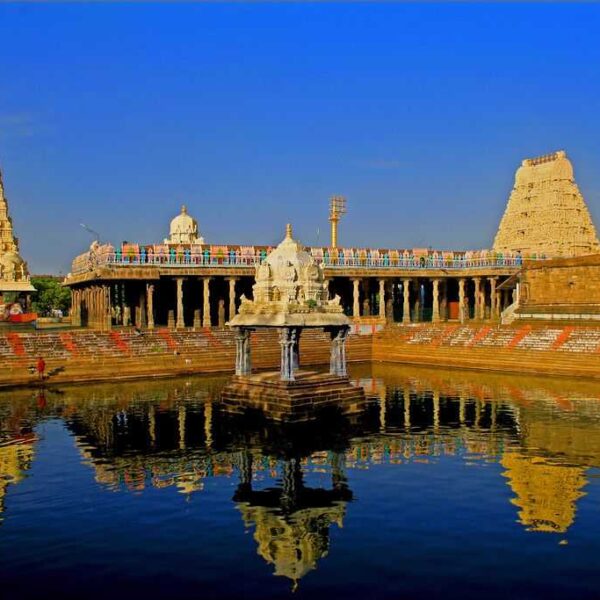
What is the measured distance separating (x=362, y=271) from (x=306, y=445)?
41719mm

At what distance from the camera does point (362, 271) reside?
213 ft

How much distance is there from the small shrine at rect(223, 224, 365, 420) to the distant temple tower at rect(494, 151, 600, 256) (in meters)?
58.6

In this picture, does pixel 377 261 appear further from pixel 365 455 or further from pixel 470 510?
pixel 470 510

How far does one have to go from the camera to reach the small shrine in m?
28.5

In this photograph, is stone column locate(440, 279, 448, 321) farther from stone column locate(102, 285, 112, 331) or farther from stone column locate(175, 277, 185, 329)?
stone column locate(102, 285, 112, 331)

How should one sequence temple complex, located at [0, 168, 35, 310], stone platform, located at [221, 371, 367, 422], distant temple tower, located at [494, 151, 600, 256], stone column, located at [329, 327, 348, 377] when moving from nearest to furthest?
stone platform, located at [221, 371, 367, 422] < stone column, located at [329, 327, 348, 377] < temple complex, located at [0, 168, 35, 310] < distant temple tower, located at [494, 151, 600, 256]

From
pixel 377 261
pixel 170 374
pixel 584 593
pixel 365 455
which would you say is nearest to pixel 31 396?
pixel 170 374

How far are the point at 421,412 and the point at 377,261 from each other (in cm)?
3648

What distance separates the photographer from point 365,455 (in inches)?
907

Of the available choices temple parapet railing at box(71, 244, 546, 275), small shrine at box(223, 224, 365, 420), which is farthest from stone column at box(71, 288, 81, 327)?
small shrine at box(223, 224, 365, 420)

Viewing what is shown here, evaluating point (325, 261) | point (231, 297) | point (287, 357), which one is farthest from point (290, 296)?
point (325, 261)

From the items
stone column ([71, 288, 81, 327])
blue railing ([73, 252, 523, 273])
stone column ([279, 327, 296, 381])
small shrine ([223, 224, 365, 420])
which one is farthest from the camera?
stone column ([71, 288, 81, 327])

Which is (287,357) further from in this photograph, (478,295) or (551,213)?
(551,213)

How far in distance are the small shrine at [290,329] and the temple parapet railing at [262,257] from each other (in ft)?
71.3
